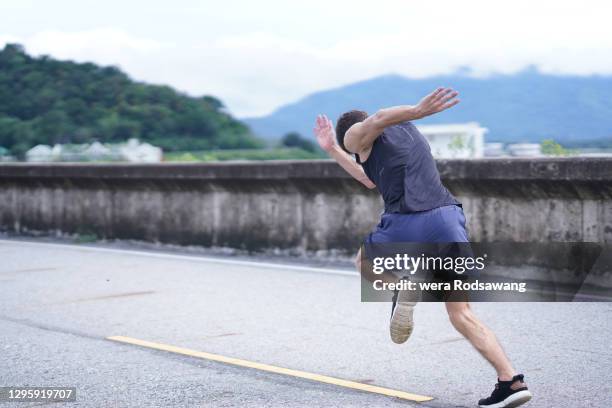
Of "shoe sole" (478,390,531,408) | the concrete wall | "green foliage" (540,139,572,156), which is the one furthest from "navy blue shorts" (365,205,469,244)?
"green foliage" (540,139,572,156)

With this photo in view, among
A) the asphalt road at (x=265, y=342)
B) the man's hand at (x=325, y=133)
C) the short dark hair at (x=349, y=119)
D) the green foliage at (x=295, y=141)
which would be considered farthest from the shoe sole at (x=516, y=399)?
the green foliage at (x=295, y=141)

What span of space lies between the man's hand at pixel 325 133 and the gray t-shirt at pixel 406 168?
1.98ft

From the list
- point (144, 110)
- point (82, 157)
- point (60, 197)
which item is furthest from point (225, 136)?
point (60, 197)

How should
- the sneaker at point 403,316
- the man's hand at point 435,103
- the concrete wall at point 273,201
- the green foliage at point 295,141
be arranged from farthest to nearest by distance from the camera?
1. the green foliage at point 295,141
2. the concrete wall at point 273,201
3. the sneaker at point 403,316
4. the man's hand at point 435,103

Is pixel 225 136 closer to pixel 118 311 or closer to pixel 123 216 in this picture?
pixel 123 216

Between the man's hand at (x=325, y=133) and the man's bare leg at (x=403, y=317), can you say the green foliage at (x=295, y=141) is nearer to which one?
the man's hand at (x=325, y=133)

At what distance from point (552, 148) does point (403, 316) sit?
22.4 feet

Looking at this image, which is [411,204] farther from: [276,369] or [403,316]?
[276,369]

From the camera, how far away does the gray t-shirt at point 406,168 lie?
4.80 metres

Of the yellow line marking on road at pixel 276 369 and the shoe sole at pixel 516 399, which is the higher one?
the shoe sole at pixel 516 399

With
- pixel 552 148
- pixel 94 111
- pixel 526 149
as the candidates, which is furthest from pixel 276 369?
pixel 94 111

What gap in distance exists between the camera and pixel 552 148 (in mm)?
11094

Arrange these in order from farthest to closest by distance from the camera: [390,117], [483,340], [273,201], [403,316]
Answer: [273,201] → [403,316] → [483,340] → [390,117]

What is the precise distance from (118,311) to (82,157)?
25140 millimetres
